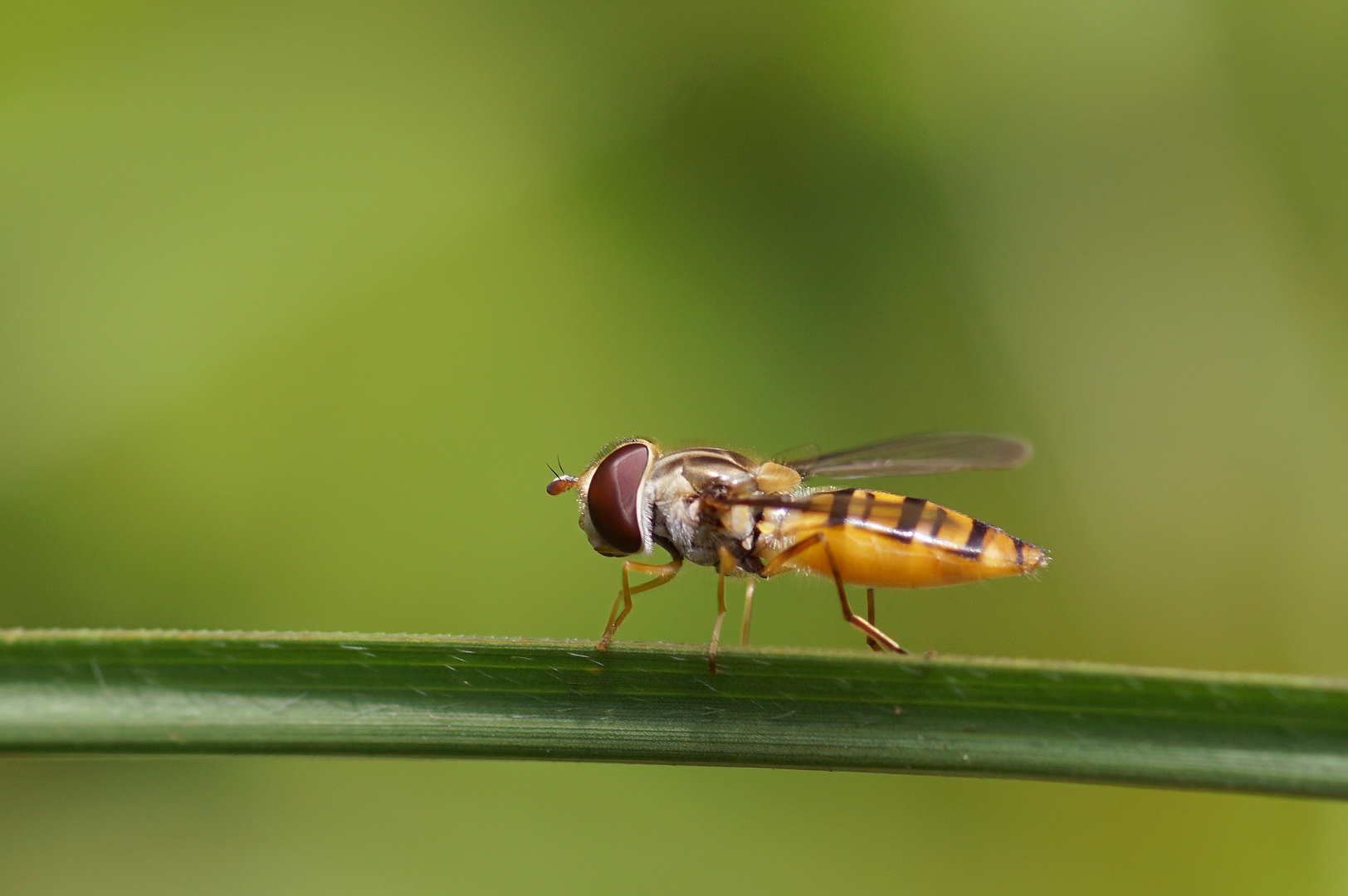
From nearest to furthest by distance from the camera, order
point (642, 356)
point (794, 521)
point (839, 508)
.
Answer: point (839, 508)
point (794, 521)
point (642, 356)

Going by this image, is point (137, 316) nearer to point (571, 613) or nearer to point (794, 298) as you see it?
point (571, 613)

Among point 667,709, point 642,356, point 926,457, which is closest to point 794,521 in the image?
point 926,457

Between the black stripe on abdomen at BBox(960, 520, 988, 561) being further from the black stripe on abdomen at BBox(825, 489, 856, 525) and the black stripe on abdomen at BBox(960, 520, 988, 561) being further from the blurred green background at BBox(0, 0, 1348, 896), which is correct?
the blurred green background at BBox(0, 0, 1348, 896)

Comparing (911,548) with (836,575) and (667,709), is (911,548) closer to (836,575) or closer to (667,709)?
(836,575)

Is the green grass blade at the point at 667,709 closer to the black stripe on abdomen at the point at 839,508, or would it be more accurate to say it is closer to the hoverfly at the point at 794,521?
the hoverfly at the point at 794,521

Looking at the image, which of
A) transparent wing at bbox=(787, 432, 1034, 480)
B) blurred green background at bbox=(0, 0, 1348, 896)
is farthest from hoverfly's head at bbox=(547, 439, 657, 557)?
blurred green background at bbox=(0, 0, 1348, 896)

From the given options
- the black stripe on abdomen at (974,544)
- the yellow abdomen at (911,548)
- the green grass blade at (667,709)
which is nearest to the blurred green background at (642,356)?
the yellow abdomen at (911,548)
